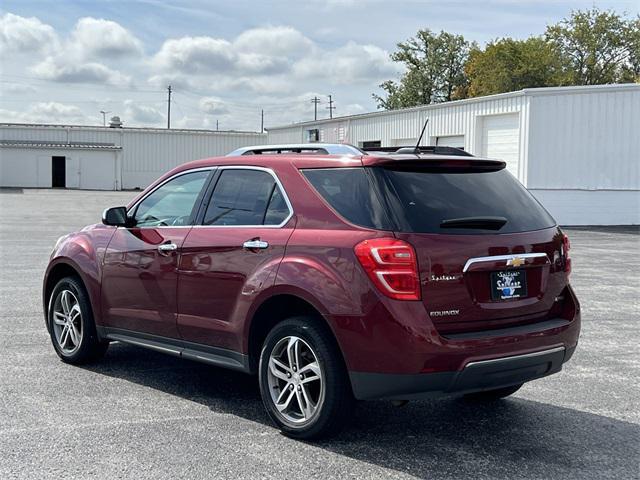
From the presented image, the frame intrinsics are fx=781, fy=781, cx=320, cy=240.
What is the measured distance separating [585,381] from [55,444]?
4086 mm

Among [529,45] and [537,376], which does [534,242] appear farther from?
[529,45]

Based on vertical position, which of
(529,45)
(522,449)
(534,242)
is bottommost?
(522,449)

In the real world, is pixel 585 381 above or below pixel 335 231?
below

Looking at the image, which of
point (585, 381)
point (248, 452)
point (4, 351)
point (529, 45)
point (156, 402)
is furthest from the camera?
point (529, 45)

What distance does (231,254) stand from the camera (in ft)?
17.0

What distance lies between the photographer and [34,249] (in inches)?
648

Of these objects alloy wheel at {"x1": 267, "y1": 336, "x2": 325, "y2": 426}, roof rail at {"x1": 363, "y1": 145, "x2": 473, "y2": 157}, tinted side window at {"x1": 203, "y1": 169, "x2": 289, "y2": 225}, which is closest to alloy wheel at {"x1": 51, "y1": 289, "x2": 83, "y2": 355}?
tinted side window at {"x1": 203, "y1": 169, "x2": 289, "y2": 225}

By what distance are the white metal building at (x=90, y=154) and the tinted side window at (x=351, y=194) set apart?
185 feet

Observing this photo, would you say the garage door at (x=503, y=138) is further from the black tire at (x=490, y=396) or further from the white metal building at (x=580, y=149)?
the black tire at (x=490, y=396)

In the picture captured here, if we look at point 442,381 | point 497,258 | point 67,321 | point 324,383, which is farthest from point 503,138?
point 442,381

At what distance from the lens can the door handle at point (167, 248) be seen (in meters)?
5.63

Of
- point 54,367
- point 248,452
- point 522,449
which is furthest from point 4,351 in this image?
point 522,449

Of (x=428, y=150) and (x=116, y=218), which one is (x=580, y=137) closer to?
(x=428, y=150)

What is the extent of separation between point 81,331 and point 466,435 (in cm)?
339
